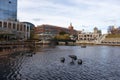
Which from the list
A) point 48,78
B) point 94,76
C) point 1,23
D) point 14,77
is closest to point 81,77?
point 94,76

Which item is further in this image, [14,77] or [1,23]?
[1,23]

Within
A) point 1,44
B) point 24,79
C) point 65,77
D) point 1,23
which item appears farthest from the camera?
point 1,23

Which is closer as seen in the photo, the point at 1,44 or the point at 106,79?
the point at 106,79

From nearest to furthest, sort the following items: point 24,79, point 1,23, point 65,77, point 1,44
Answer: point 24,79 → point 65,77 → point 1,44 → point 1,23

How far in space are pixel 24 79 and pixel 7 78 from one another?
393 cm

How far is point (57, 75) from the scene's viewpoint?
5516 centimetres

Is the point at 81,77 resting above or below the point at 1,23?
below

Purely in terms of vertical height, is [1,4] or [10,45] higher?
[1,4]

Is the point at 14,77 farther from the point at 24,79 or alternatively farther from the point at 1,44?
the point at 1,44

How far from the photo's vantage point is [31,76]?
174ft

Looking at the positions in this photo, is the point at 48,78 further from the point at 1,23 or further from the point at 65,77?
the point at 1,23

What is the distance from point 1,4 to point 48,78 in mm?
157782

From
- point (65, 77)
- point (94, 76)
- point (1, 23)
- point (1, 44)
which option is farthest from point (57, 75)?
point (1, 23)

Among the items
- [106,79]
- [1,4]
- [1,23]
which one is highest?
[1,4]
